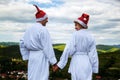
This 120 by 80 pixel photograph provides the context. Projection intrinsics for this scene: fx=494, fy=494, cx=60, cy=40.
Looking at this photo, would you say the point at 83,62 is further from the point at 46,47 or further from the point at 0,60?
the point at 0,60

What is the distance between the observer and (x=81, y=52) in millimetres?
15266

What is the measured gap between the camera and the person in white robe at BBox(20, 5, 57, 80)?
49.0 feet

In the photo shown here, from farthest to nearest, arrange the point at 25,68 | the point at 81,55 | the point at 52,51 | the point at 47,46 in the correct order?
the point at 25,68
the point at 81,55
the point at 52,51
the point at 47,46

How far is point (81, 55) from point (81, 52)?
9 centimetres

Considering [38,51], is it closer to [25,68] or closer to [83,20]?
[83,20]

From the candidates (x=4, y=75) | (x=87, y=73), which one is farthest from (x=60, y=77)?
(x=87, y=73)

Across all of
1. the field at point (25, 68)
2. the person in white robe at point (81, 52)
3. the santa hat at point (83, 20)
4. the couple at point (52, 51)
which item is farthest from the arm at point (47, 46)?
the field at point (25, 68)

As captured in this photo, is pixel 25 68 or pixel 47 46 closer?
pixel 47 46

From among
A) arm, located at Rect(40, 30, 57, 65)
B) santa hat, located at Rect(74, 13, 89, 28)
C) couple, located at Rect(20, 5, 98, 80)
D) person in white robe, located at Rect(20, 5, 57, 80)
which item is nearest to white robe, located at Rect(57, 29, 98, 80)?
couple, located at Rect(20, 5, 98, 80)

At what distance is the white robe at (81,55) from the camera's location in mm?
15203

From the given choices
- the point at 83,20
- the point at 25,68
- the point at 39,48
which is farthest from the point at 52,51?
the point at 25,68

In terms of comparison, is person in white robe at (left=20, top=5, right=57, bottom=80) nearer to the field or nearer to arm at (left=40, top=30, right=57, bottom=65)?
arm at (left=40, top=30, right=57, bottom=65)

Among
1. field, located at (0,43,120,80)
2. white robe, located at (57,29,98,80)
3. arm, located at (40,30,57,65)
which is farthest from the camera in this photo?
field, located at (0,43,120,80)

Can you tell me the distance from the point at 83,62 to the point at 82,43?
0.61 m
